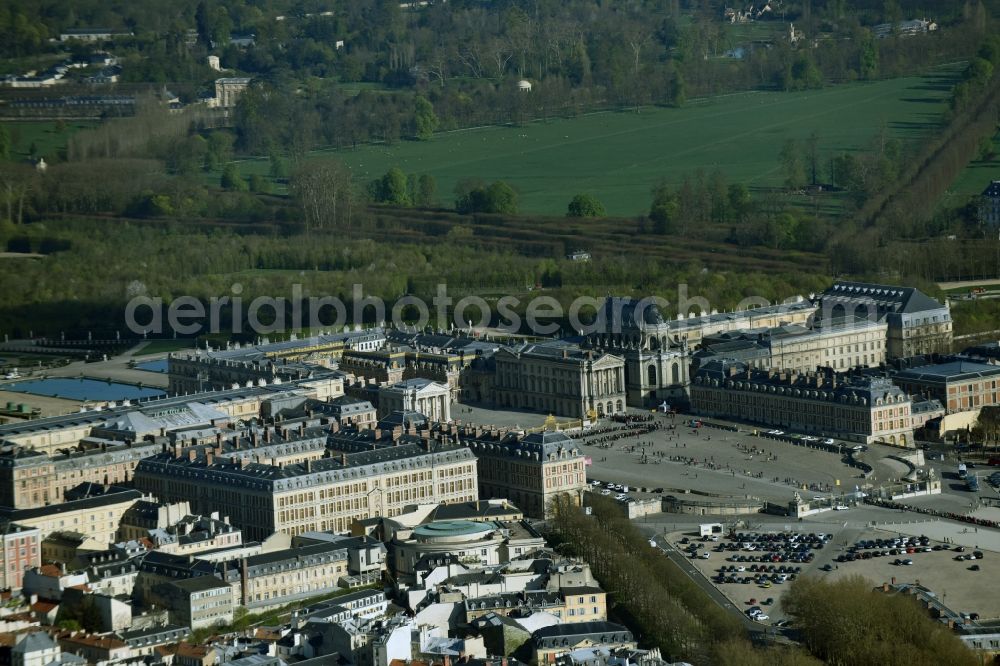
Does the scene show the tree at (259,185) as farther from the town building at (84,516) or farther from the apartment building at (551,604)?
the apartment building at (551,604)

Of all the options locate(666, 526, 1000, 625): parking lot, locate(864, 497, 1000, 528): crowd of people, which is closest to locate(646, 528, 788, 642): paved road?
locate(666, 526, 1000, 625): parking lot

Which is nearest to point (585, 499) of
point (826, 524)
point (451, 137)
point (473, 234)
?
point (826, 524)

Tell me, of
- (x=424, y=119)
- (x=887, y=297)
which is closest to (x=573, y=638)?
(x=887, y=297)

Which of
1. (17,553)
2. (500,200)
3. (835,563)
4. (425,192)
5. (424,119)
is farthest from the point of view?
(424,119)

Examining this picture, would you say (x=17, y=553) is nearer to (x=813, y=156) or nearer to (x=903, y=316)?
(x=903, y=316)

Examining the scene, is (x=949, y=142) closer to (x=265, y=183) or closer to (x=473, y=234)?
(x=473, y=234)

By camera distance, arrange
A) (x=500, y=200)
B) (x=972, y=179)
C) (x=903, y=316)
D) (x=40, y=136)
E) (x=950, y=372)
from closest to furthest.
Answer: (x=950, y=372) < (x=903, y=316) < (x=972, y=179) < (x=500, y=200) < (x=40, y=136)
